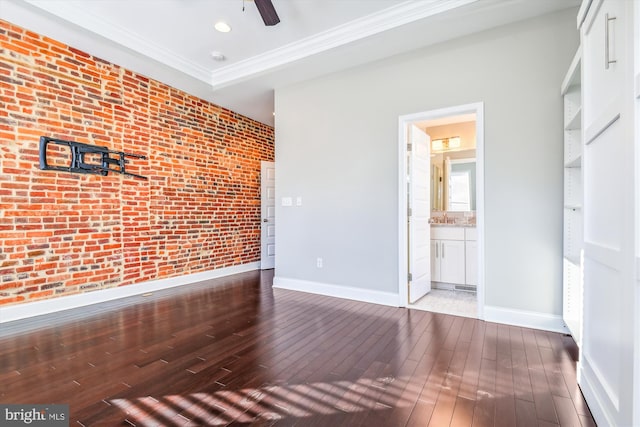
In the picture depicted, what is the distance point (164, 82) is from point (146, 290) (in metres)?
2.79

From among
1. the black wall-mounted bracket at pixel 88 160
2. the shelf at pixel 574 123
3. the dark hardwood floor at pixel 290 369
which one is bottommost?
the dark hardwood floor at pixel 290 369

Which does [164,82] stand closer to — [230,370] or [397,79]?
[397,79]

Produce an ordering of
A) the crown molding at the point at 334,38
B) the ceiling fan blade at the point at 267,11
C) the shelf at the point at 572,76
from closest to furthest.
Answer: the shelf at the point at 572,76, the ceiling fan blade at the point at 267,11, the crown molding at the point at 334,38

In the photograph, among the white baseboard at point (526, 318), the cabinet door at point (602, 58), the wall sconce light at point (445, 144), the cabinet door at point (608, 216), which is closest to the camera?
the cabinet door at point (608, 216)

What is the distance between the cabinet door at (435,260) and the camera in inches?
166

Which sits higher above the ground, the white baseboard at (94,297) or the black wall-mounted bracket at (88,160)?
the black wall-mounted bracket at (88,160)

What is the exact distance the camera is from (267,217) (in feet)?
19.0

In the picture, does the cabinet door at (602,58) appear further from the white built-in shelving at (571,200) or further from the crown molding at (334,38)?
the crown molding at (334,38)

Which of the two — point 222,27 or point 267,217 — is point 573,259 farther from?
point 267,217

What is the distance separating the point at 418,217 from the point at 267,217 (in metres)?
3.05

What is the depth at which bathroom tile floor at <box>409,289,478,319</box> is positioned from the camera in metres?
3.23

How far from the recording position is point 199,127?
469cm

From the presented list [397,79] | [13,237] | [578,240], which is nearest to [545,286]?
[578,240]

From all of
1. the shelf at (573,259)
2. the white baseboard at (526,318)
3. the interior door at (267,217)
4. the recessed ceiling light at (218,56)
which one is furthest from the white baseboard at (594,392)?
the interior door at (267,217)
